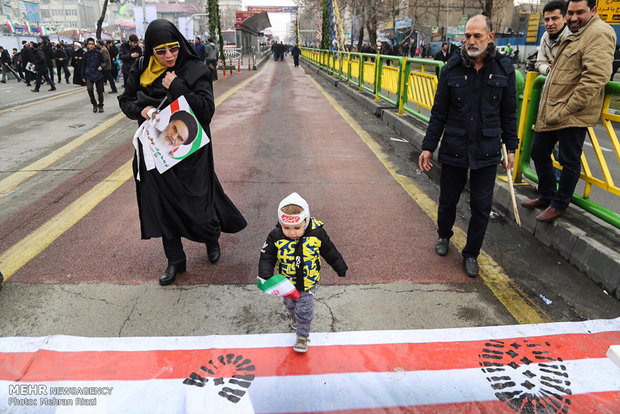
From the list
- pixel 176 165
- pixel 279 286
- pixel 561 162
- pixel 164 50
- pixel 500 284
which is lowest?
pixel 500 284

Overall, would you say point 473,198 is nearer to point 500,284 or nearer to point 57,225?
point 500,284

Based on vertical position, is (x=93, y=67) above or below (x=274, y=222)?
above

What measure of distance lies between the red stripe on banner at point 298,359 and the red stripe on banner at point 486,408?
254mm

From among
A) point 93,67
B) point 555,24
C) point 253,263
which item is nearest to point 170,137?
point 253,263

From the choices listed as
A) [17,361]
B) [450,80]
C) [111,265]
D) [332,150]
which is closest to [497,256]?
[450,80]

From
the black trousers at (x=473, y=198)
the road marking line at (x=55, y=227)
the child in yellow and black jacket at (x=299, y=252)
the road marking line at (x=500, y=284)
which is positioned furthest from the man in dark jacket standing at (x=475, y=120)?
the road marking line at (x=55, y=227)

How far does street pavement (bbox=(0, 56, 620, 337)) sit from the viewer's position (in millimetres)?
2775

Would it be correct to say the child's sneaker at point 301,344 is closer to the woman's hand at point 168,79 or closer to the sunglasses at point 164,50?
the woman's hand at point 168,79

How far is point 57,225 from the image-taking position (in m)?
4.12

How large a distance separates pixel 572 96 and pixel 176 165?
2992 mm

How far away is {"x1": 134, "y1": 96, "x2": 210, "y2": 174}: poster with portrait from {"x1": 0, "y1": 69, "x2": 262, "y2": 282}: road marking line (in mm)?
1485

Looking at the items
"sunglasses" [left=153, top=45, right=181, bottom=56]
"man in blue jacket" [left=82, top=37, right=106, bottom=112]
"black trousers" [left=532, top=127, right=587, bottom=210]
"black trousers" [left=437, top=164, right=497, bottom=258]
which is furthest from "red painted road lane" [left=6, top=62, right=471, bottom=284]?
"man in blue jacket" [left=82, top=37, right=106, bottom=112]

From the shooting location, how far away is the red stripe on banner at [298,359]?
227cm

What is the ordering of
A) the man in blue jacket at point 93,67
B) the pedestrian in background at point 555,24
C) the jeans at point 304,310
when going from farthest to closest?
the man in blue jacket at point 93,67 < the pedestrian in background at point 555,24 < the jeans at point 304,310
